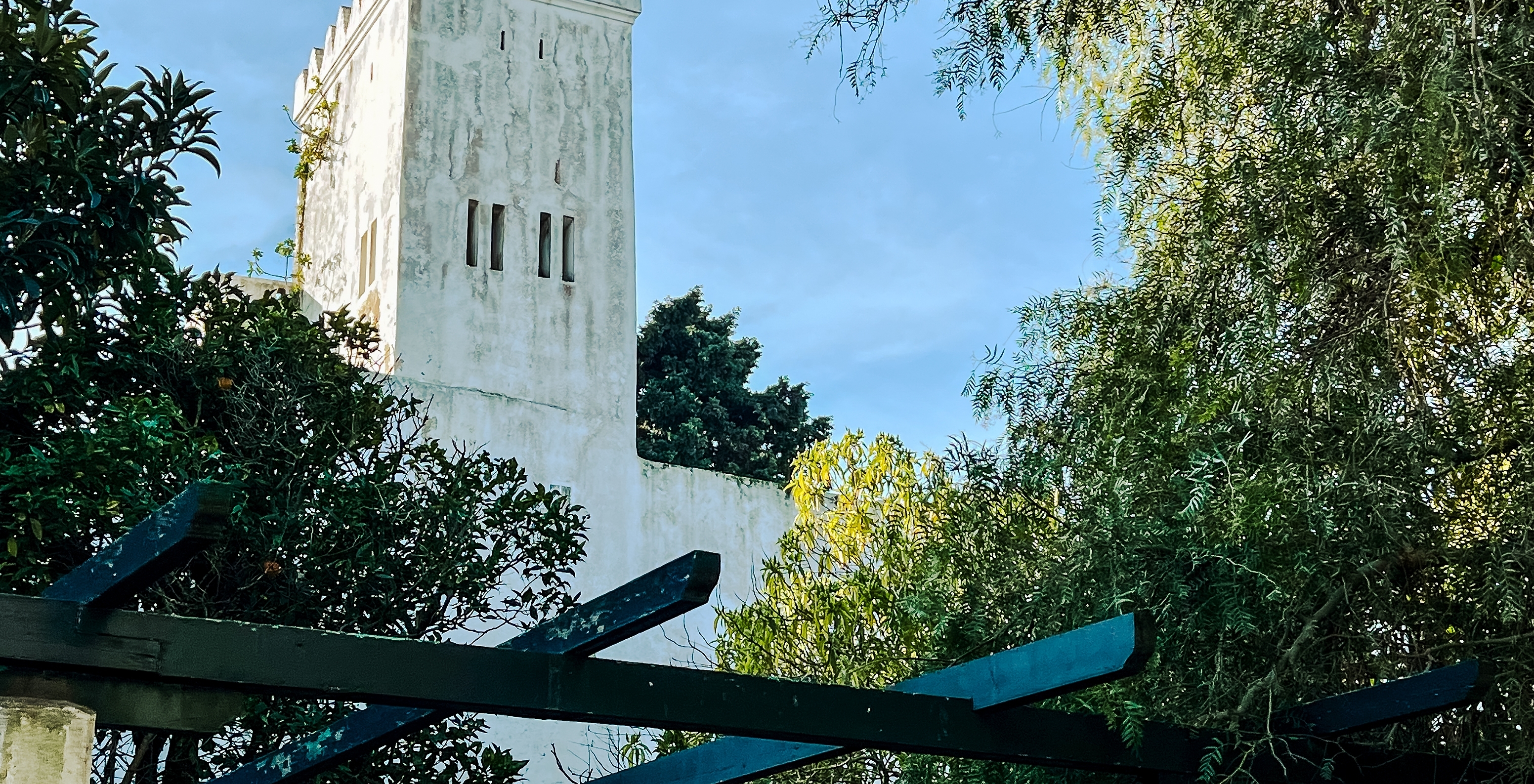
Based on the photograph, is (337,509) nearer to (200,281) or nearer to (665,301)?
(200,281)

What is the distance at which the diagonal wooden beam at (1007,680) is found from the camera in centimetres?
407

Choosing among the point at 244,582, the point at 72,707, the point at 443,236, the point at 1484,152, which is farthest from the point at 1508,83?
the point at 443,236

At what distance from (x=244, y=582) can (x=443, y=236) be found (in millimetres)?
10430

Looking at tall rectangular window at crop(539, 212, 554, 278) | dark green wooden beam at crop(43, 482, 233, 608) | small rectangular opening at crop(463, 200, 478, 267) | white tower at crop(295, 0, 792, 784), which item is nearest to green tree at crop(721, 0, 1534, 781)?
dark green wooden beam at crop(43, 482, 233, 608)

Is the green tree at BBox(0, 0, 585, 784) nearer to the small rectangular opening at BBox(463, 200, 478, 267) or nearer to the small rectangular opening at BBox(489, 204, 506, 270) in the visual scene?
the small rectangular opening at BBox(463, 200, 478, 267)

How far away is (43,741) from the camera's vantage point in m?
3.22

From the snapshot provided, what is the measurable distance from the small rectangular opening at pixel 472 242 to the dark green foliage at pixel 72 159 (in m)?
10.9

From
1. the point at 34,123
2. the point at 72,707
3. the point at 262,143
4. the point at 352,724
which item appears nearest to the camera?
the point at 72,707

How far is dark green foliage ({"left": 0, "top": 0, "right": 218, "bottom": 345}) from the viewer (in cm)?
635

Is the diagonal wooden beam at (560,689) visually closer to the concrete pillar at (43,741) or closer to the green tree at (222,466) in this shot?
the concrete pillar at (43,741)

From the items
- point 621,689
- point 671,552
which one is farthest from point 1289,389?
point 671,552

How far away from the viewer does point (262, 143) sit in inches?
776

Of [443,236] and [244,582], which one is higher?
[443,236]

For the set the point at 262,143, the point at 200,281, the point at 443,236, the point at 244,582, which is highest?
the point at 262,143
